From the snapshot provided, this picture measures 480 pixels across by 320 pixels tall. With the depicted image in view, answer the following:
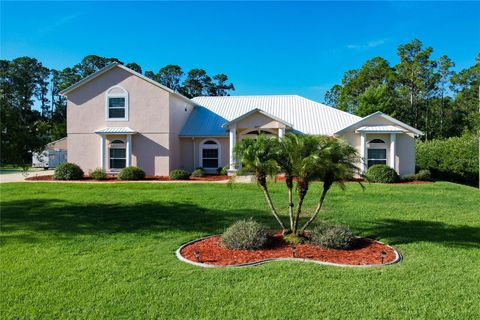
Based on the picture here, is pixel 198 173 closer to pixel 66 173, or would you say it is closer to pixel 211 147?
pixel 211 147

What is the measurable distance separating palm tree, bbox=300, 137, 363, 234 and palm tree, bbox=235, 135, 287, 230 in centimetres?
95

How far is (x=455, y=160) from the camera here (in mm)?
23797

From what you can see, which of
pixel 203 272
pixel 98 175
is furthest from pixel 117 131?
pixel 203 272

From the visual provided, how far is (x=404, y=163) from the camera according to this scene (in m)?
22.6

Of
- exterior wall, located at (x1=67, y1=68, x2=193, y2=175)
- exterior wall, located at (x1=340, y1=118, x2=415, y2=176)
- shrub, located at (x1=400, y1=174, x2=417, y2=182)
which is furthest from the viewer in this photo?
exterior wall, located at (x1=67, y1=68, x2=193, y2=175)

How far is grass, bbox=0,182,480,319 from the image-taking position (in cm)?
480

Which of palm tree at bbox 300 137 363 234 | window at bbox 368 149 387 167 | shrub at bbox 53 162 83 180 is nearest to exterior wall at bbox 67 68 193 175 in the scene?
shrub at bbox 53 162 83 180

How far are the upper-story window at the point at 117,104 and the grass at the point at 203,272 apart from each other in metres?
12.2

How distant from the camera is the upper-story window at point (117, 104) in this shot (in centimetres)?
2381

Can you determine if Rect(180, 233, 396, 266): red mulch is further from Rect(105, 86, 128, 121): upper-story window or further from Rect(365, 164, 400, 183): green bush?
Rect(105, 86, 128, 121): upper-story window

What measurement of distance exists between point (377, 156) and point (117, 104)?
54.5ft

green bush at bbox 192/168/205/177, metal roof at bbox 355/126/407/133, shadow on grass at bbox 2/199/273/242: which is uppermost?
metal roof at bbox 355/126/407/133

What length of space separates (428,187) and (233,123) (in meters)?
11.5

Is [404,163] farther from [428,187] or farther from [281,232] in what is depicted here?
[281,232]
